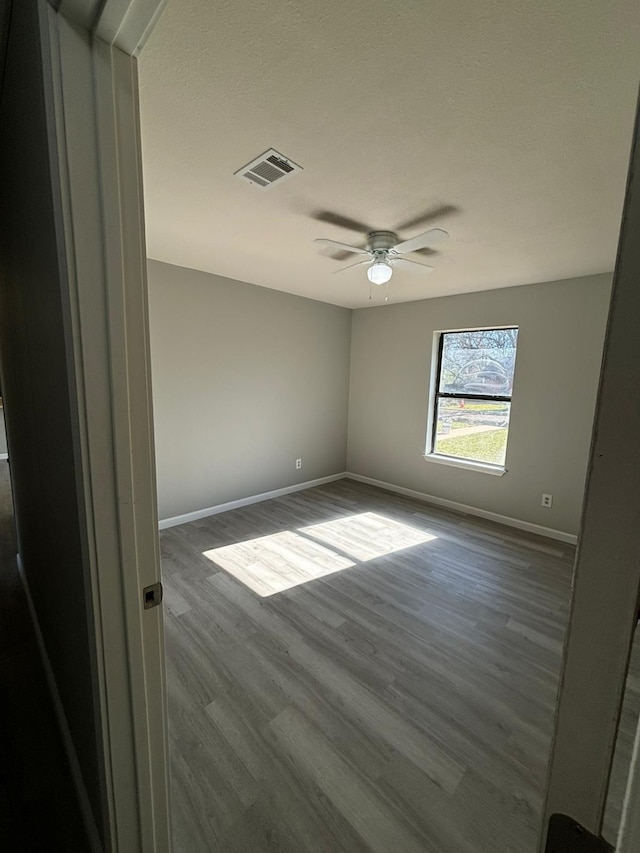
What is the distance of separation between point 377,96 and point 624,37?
706 millimetres

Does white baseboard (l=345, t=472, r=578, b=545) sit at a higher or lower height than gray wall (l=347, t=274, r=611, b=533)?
lower

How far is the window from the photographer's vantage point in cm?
370

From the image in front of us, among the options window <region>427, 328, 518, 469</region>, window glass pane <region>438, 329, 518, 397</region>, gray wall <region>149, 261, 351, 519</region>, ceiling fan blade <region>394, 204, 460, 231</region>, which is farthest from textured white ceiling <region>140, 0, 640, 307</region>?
window <region>427, 328, 518, 469</region>

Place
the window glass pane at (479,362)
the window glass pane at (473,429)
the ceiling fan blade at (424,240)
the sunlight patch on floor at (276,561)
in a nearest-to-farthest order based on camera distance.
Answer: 1. the ceiling fan blade at (424,240)
2. the sunlight patch on floor at (276,561)
3. the window glass pane at (479,362)
4. the window glass pane at (473,429)

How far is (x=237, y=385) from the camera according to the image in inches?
150

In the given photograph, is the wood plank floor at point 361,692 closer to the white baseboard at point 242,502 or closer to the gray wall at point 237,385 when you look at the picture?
the white baseboard at point 242,502

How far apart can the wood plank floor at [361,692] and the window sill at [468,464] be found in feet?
2.68

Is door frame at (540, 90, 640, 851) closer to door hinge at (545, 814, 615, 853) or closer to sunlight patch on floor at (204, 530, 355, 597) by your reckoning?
door hinge at (545, 814, 615, 853)

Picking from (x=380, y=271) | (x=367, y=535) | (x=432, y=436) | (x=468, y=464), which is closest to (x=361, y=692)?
(x=367, y=535)

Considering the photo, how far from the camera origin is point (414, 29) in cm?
103

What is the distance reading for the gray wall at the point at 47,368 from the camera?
2.65 ft

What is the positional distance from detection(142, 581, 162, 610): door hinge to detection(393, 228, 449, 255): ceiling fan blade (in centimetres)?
204

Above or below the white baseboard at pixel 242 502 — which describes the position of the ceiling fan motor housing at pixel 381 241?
above

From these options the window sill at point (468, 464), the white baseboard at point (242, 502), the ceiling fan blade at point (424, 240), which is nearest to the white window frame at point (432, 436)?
the window sill at point (468, 464)
